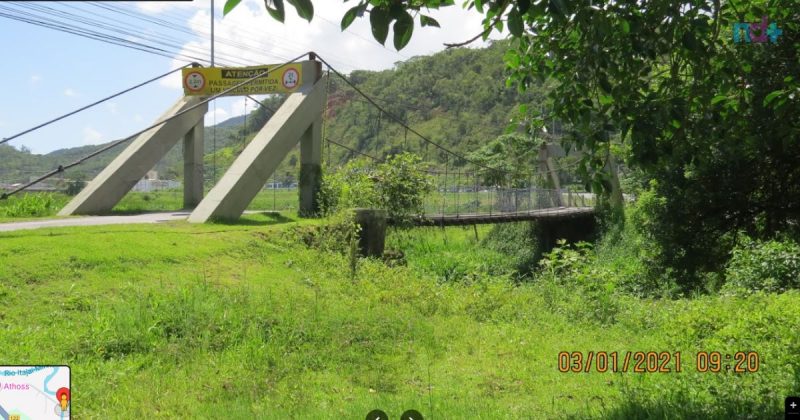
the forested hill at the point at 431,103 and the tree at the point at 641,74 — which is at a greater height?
the forested hill at the point at 431,103

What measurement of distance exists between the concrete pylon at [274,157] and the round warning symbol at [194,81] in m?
2.59

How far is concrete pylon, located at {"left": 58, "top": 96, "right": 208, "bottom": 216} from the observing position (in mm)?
11117

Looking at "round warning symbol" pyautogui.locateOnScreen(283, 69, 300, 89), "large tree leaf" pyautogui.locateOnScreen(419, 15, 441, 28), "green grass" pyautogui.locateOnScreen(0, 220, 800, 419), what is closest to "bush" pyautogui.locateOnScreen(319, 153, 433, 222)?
"round warning symbol" pyautogui.locateOnScreen(283, 69, 300, 89)

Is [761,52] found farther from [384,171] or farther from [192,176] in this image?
[192,176]

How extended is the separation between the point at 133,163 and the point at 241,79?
2592 mm

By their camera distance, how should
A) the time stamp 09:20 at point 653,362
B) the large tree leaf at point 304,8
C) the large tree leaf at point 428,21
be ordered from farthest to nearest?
the time stamp 09:20 at point 653,362
the large tree leaf at point 428,21
the large tree leaf at point 304,8

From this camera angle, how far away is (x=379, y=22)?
164cm

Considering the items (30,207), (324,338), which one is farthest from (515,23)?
(30,207)

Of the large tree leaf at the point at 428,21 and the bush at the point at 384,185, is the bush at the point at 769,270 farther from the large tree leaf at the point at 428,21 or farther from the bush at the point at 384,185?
the large tree leaf at the point at 428,21

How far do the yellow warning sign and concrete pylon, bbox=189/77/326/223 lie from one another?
0.44m

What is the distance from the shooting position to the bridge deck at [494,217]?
13055 mm

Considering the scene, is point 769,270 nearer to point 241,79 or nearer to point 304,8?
point 304,8

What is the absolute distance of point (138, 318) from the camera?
4.38 metres

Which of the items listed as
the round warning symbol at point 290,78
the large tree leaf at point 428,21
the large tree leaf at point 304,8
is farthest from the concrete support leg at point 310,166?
the large tree leaf at point 304,8
